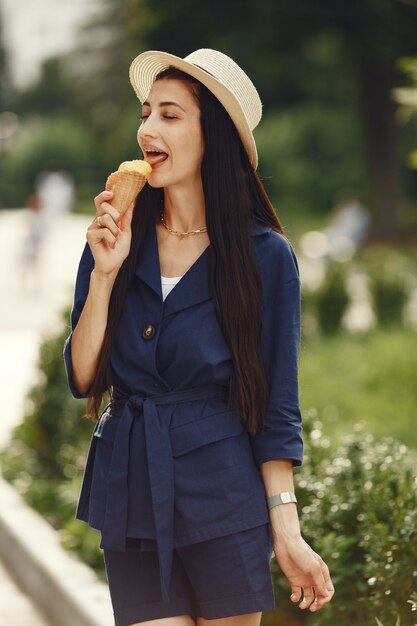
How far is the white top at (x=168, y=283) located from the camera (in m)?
2.88

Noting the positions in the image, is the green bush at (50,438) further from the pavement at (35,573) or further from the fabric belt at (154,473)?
the fabric belt at (154,473)

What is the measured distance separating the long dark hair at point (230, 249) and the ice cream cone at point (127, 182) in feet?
0.51

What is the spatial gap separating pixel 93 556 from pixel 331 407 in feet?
13.6

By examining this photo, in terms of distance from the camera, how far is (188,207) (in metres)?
2.98

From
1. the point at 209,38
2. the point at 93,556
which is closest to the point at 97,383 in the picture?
the point at 93,556

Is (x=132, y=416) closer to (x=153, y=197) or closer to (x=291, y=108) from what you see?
(x=153, y=197)

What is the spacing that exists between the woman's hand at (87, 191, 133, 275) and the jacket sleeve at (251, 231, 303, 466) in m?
0.32

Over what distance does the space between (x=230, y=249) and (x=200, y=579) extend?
757 mm

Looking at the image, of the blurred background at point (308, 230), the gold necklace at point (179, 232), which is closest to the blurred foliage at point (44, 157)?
the blurred background at point (308, 230)

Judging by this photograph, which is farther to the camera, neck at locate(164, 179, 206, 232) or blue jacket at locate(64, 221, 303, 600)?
neck at locate(164, 179, 206, 232)

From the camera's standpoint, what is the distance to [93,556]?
18.3 feet

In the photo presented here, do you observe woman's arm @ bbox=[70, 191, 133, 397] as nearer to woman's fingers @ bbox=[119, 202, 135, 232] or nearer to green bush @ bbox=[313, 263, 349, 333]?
woman's fingers @ bbox=[119, 202, 135, 232]

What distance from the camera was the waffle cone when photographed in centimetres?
279

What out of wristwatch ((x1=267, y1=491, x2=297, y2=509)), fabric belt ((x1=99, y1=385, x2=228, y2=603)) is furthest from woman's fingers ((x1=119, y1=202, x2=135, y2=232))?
wristwatch ((x1=267, y1=491, x2=297, y2=509))
